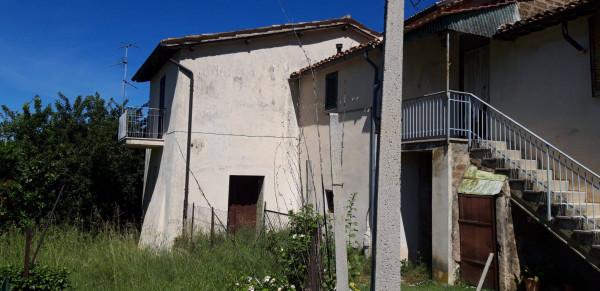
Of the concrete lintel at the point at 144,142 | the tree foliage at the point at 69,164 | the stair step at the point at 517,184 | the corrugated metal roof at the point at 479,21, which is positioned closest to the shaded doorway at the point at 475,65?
the corrugated metal roof at the point at 479,21

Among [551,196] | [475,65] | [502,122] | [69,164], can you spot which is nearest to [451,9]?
[475,65]

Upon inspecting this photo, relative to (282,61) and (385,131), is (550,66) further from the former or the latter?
(282,61)

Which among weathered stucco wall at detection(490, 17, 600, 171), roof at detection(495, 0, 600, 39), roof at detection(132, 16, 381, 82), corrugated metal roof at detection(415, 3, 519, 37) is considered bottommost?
weathered stucco wall at detection(490, 17, 600, 171)

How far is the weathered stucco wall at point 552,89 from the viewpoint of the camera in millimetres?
7750

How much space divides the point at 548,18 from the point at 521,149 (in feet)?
8.05

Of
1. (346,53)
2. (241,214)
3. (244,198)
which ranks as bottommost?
(241,214)

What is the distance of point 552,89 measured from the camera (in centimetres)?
836

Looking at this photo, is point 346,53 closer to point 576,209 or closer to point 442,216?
point 442,216

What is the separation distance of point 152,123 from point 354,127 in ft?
23.4

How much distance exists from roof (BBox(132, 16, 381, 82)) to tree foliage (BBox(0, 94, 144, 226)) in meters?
3.79

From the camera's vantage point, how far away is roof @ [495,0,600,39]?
7.31 m

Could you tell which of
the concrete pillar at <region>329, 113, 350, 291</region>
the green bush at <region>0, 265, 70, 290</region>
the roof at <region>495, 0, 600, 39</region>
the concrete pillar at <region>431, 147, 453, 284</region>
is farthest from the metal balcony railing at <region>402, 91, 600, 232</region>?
the green bush at <region>0, 265, 70, 290</region>

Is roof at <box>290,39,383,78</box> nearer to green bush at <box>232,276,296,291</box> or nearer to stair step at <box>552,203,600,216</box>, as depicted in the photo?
stair step at <box>552,203,600,216</box>

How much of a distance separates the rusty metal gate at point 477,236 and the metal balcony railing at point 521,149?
0.80 metres
